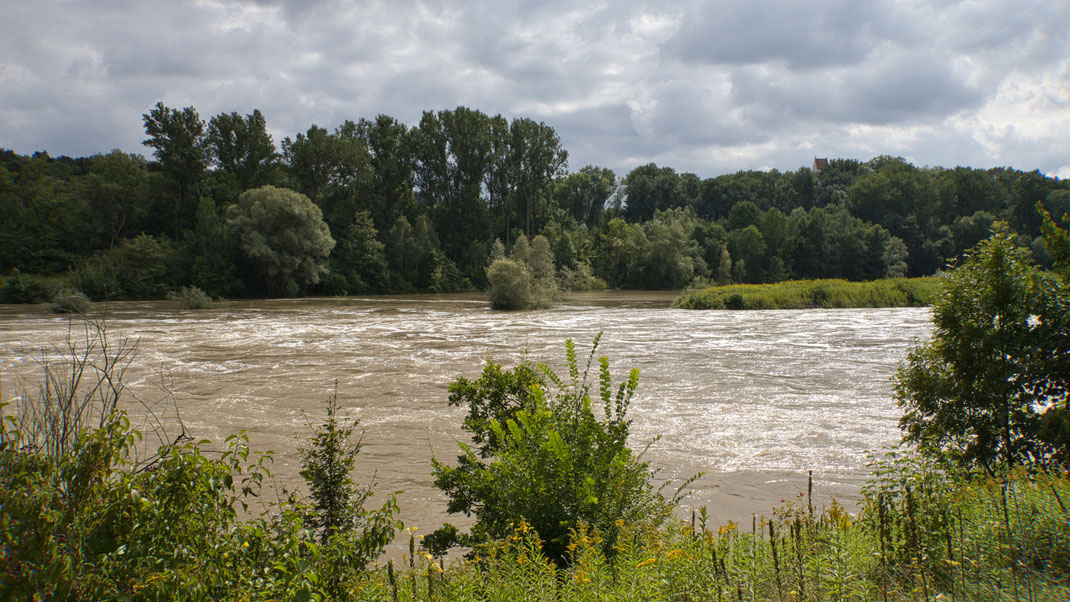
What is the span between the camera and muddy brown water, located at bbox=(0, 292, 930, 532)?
7633mm

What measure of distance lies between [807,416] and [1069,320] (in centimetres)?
499

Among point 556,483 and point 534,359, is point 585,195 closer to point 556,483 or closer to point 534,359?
point 534,359

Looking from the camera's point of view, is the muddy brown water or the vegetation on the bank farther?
the muddy brown water

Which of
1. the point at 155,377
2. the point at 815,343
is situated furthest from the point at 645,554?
the point at 815,343

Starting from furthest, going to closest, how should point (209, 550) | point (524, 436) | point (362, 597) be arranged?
point (524, 436) < point (362, 597) < point (209, 550)

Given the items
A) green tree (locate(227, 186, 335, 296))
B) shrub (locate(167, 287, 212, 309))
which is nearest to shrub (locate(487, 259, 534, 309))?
shrub (locate(167, 287, 212, 309))

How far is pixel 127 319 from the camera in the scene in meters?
25.9

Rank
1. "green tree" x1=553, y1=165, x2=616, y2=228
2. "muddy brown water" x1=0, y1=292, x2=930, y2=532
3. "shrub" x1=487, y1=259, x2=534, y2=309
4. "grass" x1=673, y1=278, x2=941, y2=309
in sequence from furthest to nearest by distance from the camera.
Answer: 1. "green tree" x1=553, y1=165, x2=616, y2=228
2. "grass" x1=673, y1=278, x2=941, y2=309
3. "shrub" x1=487, y1=259, x2=534, y2=309
4. "muddy brown water" x1=0, y1=292, x2=930, y2=532

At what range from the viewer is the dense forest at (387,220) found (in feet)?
145

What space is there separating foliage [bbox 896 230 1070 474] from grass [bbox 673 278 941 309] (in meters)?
30.5

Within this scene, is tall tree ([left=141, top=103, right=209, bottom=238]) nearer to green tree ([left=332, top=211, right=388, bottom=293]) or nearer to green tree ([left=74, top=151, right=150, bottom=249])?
green tree ([left=74, top=151, right=150, bottom=249])

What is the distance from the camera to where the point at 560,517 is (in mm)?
4066

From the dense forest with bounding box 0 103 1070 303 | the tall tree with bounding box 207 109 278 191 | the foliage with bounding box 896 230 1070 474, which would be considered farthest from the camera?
the tall tree with bounding box 207 109 278 191

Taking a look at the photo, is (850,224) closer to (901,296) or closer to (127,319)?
(901,296)
